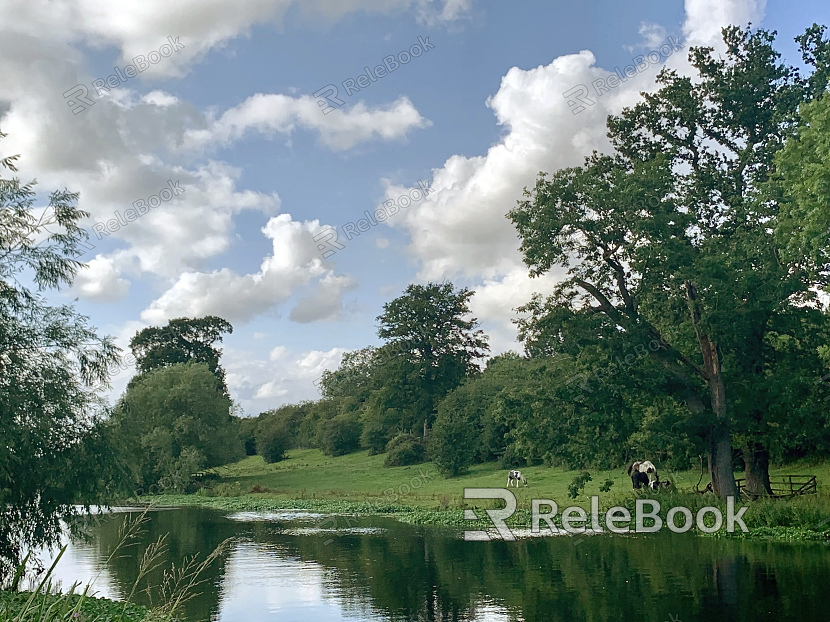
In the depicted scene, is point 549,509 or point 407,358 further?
point 407,358

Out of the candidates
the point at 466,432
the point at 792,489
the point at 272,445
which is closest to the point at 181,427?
the point at 466,432

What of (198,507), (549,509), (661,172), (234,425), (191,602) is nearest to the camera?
(191,602)

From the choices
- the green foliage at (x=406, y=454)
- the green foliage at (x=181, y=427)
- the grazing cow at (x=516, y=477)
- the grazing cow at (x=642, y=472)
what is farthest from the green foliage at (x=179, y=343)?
the grazing cow at (x=642, y=472)

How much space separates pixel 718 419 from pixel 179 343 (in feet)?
263

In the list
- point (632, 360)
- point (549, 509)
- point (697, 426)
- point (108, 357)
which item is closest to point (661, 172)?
point (632, 360)

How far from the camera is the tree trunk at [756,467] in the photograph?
34.8 m

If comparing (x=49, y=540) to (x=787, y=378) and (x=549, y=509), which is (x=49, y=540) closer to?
(x=549, y=509)

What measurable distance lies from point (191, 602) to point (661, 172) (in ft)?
83.0

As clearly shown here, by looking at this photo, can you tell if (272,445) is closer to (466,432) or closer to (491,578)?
(466,432)

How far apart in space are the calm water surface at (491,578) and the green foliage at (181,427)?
35468mm

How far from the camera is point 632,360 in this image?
34.8m

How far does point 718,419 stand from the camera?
33.2 meters

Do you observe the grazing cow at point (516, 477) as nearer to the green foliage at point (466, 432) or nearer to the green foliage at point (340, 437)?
the green foliage at point (466, 432)

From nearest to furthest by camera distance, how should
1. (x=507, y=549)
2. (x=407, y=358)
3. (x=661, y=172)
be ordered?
1. (x=507, y=549)
2. (x=661, y=172)
3. (x=407, y=358)
